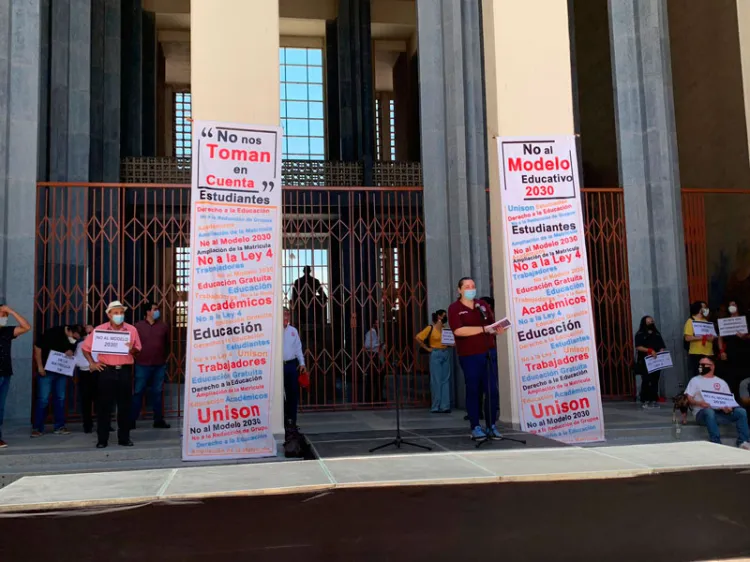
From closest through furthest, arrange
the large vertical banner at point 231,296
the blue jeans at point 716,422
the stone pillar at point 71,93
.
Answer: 1. the large vertical banner at point 231,296
2. the blue jeans at point 716,422
3. the stone pillar at point 71,93

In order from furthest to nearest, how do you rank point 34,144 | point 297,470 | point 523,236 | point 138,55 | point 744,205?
point 138,55 < point 744,205 < point 34,144 < point 523,236 < point 297,470

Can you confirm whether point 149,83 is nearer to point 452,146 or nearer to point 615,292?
point 452,146

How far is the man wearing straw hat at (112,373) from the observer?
24.4 feet

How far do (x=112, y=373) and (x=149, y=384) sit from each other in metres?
1.61

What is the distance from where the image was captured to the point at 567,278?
24.8 feet

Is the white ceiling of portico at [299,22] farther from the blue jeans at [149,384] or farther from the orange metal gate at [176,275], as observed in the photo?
the blue jeans at [149,384]

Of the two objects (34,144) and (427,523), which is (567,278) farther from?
(34,144)

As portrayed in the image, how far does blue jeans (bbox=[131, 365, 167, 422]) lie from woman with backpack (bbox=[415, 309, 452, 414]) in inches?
151

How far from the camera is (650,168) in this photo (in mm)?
A: 12000

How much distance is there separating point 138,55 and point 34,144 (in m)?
7.08

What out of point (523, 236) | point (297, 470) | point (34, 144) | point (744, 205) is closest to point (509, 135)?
point (523, 236)

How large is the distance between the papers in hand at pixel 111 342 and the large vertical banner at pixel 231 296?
3.92 ft

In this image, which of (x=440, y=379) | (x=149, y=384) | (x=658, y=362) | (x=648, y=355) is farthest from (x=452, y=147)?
Answer: (x=149, y=384)

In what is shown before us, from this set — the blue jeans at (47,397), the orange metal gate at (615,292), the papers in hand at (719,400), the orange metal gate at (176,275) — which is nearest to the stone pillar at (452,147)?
the orange metal gate at (176,275)
